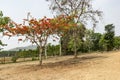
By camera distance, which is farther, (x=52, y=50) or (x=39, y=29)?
(x=52, y=50)

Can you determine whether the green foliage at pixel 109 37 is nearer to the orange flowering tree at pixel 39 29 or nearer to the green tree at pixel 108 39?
the green tree at pixel 108 39

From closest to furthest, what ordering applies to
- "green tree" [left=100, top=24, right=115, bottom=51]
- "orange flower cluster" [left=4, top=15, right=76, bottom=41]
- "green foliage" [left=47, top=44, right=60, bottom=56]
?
1. "orange flower cluster" [left=4, top=15, right=76, bottom=41]
2. "green foliage" [left=47, top=44, right=60, bottom=56]
3. "green tree" [left=100, top=24, right=115, bottom=51]

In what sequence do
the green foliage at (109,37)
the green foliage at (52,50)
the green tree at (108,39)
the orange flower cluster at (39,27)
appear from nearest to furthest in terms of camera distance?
the orange flower cluster at (39,27), the green foliage at (52,50), the green tree at (108,39), the green foliage at (109,37)

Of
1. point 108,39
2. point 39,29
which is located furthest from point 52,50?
point 39,29

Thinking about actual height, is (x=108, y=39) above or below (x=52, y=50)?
above

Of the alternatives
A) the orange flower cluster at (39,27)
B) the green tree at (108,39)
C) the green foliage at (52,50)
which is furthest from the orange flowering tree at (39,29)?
the green tree at (108,39)

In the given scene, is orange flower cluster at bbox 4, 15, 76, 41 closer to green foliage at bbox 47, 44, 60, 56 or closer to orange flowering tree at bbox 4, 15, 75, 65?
orange flowering tree at bbox 4, 15, 75, 65

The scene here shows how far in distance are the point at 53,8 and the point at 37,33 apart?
439 inches

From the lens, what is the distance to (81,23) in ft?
109

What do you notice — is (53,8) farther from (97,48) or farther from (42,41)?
(97,48)

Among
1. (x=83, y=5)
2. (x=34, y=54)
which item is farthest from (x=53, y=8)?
(x=34, y=54)

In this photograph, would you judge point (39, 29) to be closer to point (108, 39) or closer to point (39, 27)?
point (39, 27)

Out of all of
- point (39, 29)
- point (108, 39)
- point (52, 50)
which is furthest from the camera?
point (108, 39)

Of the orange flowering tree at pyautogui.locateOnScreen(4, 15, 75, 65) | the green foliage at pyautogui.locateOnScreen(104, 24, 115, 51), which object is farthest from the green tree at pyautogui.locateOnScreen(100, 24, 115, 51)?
the orange flowering tree at pyautogui.locateOnScreen(4, 15, 75, 65)
